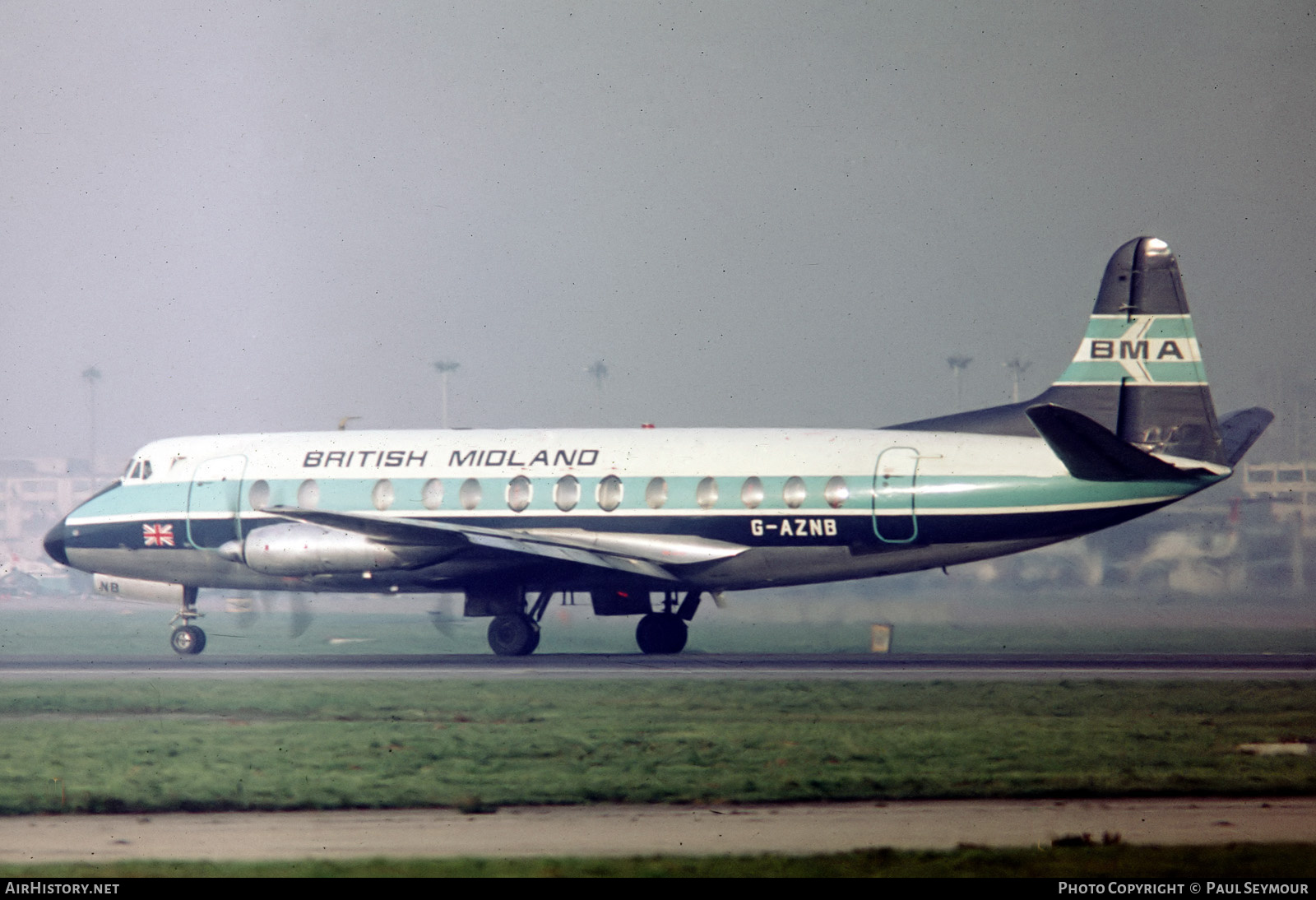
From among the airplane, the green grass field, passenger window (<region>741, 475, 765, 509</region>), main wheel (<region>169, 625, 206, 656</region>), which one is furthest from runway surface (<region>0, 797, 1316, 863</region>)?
main wheel (<region>169, 625, 206, 656</region>)

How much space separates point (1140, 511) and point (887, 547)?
4.90 metres

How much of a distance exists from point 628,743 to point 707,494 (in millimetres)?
12214

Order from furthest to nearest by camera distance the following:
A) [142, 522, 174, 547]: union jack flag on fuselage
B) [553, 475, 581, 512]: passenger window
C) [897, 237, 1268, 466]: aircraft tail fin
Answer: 1. [142, 522, 174, 547]: union jack flag on fuselage
2. [553, 475, 581, 512]: passenger window
3. [897, 237, 1268, 466]: aircraft tail fin

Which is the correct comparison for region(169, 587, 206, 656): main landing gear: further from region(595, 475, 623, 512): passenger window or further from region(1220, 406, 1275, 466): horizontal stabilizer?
region(1220, 406, 1275, 466): horizontal stabilizer

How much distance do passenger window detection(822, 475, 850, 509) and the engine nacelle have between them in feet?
26.2

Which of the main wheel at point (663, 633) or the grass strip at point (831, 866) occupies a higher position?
the main wheel at point (663, 633)

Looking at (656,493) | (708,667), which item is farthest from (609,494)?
(708,667)

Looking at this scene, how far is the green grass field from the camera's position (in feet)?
53.8

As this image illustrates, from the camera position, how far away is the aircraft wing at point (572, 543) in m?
31.0

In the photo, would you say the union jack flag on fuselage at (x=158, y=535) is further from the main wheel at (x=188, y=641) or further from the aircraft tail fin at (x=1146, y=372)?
the aircraft tail fin at (x=1146, y=372)

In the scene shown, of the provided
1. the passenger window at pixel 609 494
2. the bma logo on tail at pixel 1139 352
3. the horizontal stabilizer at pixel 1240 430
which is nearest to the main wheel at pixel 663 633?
the passenger window at pixel 609 494

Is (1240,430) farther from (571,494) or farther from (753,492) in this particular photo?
(571,494)

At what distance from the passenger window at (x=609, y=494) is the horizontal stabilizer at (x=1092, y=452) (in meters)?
8.97

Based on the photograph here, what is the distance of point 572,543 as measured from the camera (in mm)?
31594
